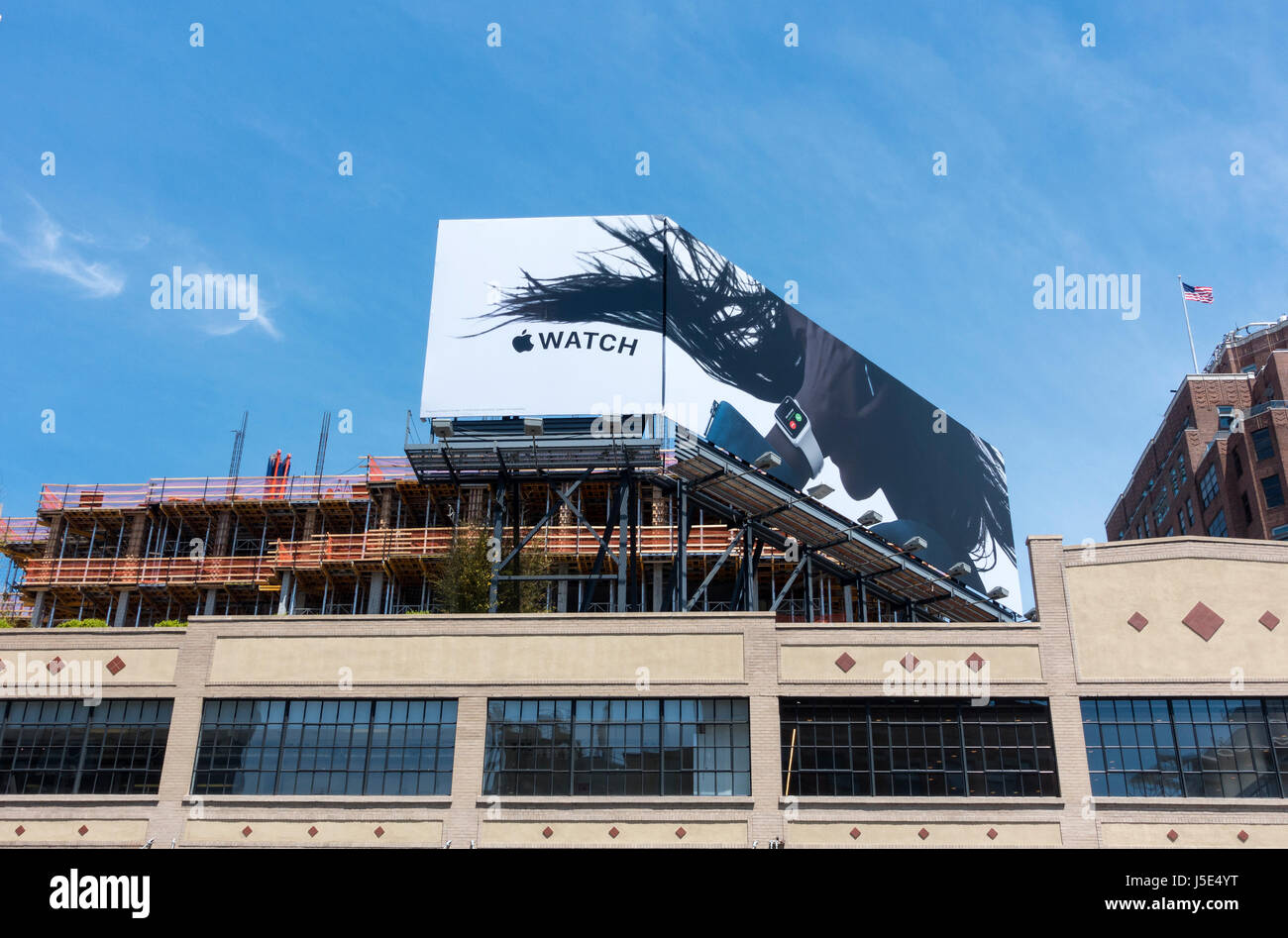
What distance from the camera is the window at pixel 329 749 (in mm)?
28219

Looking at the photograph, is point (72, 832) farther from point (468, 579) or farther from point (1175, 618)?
point (1175, 618)

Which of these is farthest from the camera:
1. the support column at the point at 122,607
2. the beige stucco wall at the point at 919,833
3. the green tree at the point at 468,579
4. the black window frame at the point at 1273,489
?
the black window frame at the point at 1273,489

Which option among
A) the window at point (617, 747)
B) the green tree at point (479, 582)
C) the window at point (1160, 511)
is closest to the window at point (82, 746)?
the window at point (617, 747)

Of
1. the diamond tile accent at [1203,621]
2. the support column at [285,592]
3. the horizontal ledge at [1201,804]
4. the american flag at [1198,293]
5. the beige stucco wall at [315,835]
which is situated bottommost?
the beige stucco wall at [315,835]

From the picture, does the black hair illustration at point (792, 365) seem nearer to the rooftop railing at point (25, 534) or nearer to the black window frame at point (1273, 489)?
the black window frame at point (1273, 489)

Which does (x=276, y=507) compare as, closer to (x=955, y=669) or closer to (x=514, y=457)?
(x=514, y=457)

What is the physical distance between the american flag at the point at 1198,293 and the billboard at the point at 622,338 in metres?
46.4

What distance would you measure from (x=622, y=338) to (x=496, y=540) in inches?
301

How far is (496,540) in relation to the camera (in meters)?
33.3

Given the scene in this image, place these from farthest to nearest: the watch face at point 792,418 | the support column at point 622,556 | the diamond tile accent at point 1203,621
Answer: the watch face at point 792,418, the support column at point 622,556, the diamond tile accent at point 1203,621

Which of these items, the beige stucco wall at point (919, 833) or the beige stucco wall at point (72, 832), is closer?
the beige stucco wall at point (919, 833)

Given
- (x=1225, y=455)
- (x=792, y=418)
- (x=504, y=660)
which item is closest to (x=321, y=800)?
(x=504, y=660)

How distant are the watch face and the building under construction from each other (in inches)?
112
